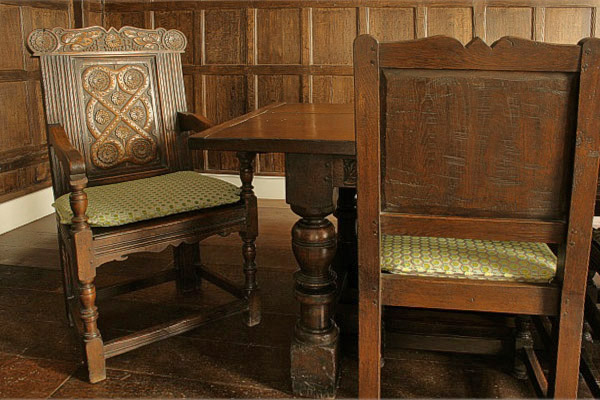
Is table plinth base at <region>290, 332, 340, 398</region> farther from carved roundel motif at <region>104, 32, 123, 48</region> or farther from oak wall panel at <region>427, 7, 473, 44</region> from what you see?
oak wall panel at <region>427, 7, 473, 44</region>

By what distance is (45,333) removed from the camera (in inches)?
99.0

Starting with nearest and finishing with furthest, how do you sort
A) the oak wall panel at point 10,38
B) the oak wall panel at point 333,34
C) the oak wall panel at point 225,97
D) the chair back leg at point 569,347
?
the chair back leg at point 569,347 < the oak wall panel at point 10,38 < the oak wall panel at point 333,34 < the oak wall panel at point 225,97

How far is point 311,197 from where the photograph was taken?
1.87 metres

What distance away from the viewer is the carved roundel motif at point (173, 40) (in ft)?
8.69

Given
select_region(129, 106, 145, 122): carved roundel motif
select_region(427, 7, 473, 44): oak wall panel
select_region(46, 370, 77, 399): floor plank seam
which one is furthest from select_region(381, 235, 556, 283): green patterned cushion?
select_region(427, 7, 473, 44): oak wall panel

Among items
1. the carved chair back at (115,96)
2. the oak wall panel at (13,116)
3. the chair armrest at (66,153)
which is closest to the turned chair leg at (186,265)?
the carved chair back at (115,96)

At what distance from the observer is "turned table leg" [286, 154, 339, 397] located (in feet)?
6.16

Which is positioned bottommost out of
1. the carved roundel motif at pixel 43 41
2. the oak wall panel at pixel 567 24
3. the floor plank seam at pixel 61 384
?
the floor plank seam at pixel 61 384

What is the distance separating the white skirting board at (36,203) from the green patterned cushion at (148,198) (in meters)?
1.69

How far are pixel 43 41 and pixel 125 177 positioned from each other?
0.57 metres

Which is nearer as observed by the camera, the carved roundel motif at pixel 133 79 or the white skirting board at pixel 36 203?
the carved roundel motif at pixel 133 79

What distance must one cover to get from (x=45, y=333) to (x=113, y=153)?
2.37ft

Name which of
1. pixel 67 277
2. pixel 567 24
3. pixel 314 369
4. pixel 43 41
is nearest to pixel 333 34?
pixel 567 24

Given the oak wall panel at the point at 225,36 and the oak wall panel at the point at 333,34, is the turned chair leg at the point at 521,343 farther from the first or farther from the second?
the oak wall panel at the point at 225,36
